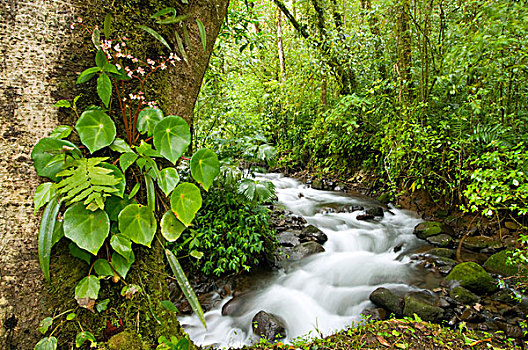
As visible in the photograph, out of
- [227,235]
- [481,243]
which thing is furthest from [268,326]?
[481,243]

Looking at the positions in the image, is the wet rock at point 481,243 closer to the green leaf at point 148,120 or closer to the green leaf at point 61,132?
the green leaf at point 148,120

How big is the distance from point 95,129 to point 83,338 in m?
0.66

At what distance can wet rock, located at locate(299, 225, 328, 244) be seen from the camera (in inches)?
173

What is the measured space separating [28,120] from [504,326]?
3759 mm

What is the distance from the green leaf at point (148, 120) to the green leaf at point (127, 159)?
101 millimetres

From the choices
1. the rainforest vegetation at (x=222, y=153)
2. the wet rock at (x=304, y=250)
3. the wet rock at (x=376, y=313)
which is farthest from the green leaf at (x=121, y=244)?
the wet rock at (x=304, y=250)

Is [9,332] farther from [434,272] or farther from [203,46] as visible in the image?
[434,272]

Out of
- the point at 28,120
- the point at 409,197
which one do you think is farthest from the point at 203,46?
the point at 409,197

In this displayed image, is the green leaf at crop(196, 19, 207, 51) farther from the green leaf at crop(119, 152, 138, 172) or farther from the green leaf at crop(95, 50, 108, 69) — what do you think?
the green leaf at crop(119, 152, 138, 172)

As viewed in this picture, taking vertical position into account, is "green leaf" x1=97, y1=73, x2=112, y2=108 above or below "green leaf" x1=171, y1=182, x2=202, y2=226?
above

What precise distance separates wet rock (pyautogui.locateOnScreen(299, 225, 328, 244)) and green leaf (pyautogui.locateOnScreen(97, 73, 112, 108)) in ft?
12.6

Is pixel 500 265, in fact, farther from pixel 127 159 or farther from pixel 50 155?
pixel 50 155

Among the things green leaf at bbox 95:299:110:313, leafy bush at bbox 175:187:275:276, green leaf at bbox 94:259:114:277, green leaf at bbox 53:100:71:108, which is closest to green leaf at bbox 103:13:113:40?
green leaf at bbox 53:100:71:108

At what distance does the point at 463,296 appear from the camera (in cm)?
294
